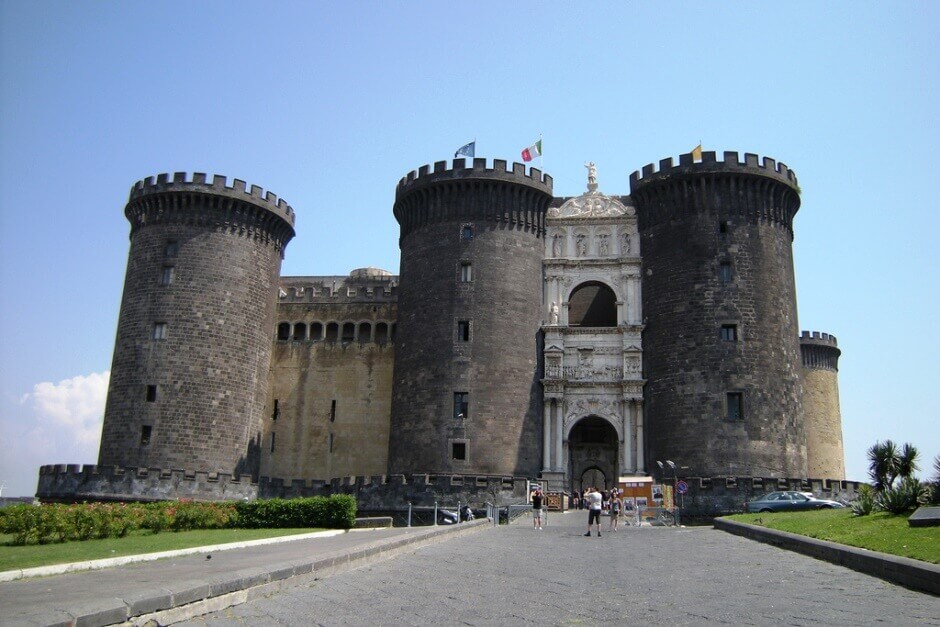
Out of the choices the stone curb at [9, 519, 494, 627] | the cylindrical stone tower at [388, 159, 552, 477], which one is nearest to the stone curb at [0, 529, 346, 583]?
the stone curb at [9, 519, 494, 627]

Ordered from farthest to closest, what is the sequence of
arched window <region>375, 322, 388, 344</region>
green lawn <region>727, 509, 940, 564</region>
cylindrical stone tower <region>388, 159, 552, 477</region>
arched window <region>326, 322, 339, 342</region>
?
arched window <region>326, 322, 339, 342</region> → arched window <region>375, 322, 388, 344</region> → cylindrical stone tower <region>388, 159, 552, 477</region> → green lawn <region>727, 509, 940, 564</region>

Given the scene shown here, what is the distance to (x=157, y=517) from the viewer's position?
82.6 feet

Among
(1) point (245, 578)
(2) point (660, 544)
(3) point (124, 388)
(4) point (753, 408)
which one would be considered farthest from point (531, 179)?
(1) point (245, 578)

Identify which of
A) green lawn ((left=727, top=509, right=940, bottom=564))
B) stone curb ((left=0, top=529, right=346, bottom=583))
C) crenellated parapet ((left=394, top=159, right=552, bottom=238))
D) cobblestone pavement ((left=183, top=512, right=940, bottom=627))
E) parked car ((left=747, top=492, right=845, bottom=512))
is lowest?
stone curb ((left=0, top=529, right=346, bottom=583))

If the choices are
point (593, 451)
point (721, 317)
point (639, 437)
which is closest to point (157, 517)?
point (639, 437)

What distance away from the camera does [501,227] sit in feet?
147

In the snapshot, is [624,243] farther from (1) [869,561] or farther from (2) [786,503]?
(1) [869,561]

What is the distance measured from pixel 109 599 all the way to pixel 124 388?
121 feet

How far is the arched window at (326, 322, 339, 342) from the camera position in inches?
1973

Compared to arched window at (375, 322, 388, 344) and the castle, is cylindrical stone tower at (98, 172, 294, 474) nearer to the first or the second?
the castle

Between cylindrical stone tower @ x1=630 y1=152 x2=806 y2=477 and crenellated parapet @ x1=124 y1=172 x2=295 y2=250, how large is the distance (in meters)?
20.2

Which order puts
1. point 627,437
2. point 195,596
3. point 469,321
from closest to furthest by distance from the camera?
point 195,596
point 627,437
point 469,321

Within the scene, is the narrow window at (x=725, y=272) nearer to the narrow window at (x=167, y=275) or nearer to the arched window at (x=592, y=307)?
the arched window at (x=592, y=307)

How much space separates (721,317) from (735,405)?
4200 millimetres
